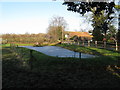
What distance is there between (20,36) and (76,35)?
91.1 ft

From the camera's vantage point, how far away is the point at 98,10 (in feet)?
23.2

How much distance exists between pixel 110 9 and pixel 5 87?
6.67 meters

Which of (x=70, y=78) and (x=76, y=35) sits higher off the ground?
(x=76, y=35)

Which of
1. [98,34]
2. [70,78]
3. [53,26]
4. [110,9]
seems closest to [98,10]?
[110,9]

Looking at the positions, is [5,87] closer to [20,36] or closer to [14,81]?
[14,81]

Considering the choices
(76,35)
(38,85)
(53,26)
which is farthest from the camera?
(76,35)

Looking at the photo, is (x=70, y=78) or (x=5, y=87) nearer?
(x=5, y=87)

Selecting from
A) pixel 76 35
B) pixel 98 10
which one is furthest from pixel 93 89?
pixel 76 35

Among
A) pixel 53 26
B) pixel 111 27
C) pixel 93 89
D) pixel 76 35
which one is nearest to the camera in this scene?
pixel 93 89

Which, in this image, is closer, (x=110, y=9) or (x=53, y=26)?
(x=110, y=9)

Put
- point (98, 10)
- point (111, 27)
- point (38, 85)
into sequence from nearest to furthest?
point (38, 85)
point (98, 10)
point (111, 27)

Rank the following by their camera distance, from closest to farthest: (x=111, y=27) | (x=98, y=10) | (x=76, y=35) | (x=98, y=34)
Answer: (x=98, y=10)
(x=98, y=34)
(x=111, y=27)
(x=76, y=35)

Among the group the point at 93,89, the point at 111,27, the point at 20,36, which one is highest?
the point at 111,27

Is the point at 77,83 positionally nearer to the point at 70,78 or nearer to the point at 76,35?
the point at 70,78
